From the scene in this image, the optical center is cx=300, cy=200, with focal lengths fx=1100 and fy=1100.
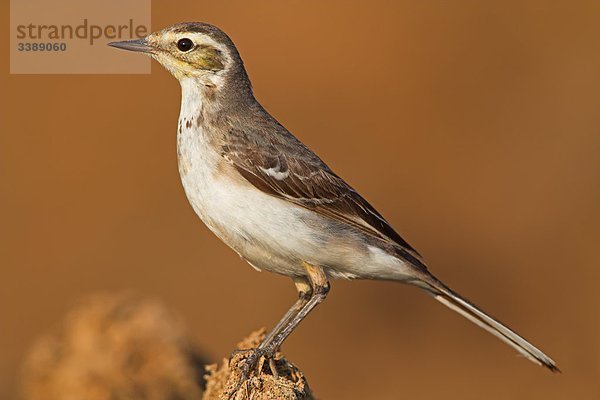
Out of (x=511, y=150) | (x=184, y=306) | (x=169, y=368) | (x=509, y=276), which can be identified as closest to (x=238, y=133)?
(x=169, y=368)

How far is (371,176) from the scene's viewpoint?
20844mm

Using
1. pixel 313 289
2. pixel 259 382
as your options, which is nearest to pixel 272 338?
pixel 313 289

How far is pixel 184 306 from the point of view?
18391 mm

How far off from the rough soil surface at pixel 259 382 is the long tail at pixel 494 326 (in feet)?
4.67

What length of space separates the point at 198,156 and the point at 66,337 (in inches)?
138

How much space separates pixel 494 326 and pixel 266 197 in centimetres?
199

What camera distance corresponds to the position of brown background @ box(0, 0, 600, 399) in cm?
1806

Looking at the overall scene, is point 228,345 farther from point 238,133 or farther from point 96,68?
point 238,133

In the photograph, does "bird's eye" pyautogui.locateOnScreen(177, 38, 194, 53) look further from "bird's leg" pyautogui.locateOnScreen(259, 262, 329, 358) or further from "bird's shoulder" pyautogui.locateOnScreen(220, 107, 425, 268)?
"bird's leg" pyautogui.locateOnScreen(259, 262, 329, 358)

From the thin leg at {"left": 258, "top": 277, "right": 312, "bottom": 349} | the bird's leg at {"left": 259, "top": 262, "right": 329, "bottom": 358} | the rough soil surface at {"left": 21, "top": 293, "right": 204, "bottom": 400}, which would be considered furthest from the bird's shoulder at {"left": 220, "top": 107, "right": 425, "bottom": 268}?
the rough soil surface at {"left": 21, "top": 293, "right": 204, "bottom": 400}

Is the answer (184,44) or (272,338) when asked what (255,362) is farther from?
(184,44)

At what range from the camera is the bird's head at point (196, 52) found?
8.14m

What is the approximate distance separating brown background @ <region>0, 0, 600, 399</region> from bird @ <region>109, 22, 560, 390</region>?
27.9 feet

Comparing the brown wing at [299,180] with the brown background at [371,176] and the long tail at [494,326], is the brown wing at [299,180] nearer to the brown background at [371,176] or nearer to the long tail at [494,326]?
the long tail at [494,326]
